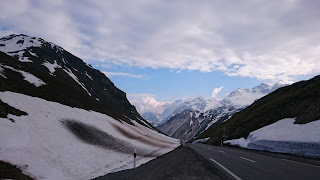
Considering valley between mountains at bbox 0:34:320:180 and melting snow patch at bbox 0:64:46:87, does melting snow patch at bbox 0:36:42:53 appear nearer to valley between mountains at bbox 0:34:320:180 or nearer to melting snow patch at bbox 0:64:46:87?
melting snow patch at bbox 0:64:46:87

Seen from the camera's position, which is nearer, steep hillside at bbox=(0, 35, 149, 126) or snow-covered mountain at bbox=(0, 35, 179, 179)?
snow-covered mountain at bbox=(0, 35, 179, 179)

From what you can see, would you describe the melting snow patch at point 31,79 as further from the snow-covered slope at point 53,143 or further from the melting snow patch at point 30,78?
the snow-covered slope at point 53,143

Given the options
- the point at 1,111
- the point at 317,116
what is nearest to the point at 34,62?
the point at 1,111

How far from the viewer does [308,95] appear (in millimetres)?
42812

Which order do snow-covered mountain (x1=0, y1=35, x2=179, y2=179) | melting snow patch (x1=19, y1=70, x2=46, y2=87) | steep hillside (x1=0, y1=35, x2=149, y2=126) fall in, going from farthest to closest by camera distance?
melting snow patch (x1=19, y1=70, x2=46, y2=87)
steep hillside (x1=0, y1=35, x2=149, y2=126)
snow-covered mountain (x1=0, y1=35, x2=179, y2=179)

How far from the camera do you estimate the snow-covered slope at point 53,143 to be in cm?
1588

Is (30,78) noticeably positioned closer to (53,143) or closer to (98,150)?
(98,150)

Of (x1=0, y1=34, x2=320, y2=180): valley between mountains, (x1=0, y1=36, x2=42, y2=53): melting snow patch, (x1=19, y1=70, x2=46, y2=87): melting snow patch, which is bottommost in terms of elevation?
(x1=0, y1=34, x2=320, y2=180): valley between mountains

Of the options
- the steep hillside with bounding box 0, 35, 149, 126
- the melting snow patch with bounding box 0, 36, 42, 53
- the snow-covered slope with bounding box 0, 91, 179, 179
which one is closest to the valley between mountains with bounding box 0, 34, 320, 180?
the snow-covered slope with bounding box 0, 91, 179, 179

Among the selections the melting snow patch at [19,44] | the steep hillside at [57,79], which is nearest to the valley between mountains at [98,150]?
the steep hillside at [57,79]

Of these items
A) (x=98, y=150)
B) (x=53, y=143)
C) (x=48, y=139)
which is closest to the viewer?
(x=53, y=143)

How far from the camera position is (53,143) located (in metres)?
22.4

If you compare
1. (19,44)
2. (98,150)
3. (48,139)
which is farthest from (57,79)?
(19,44)

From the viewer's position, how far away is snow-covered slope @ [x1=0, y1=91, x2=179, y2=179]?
1588cm
